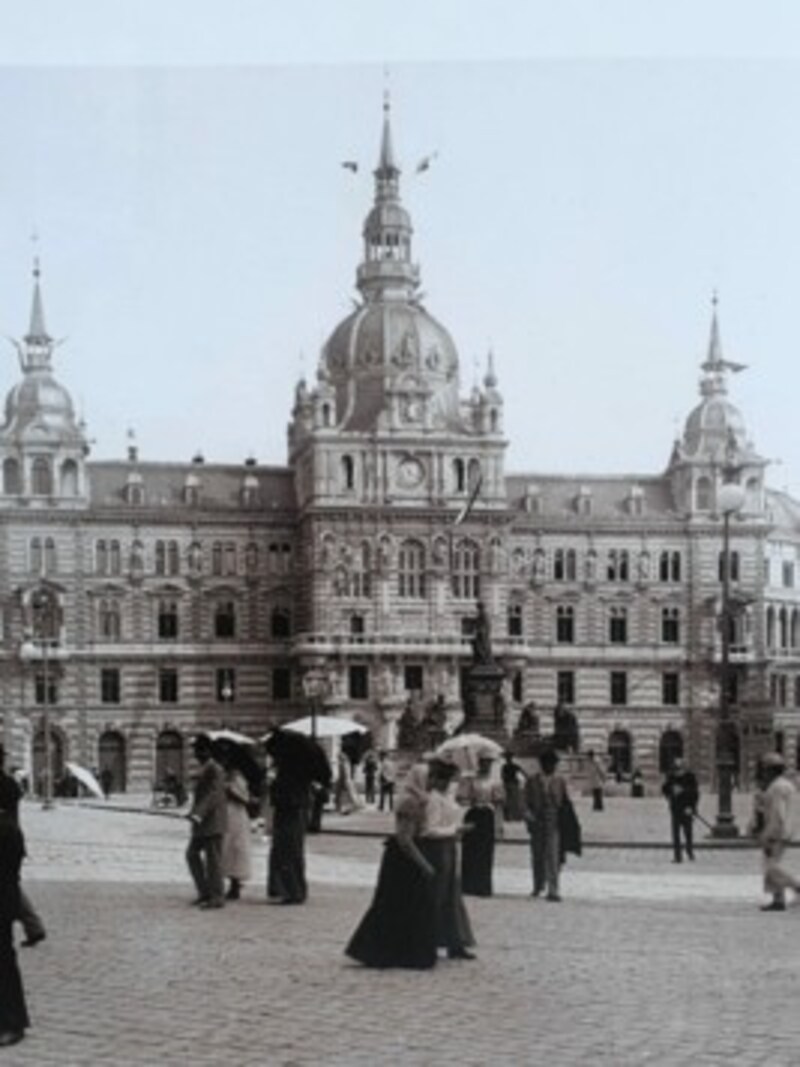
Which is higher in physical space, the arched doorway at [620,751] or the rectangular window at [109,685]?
the rectangular window at [109,685]

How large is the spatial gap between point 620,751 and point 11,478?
2127 cm

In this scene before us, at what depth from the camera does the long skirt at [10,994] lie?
10.7m

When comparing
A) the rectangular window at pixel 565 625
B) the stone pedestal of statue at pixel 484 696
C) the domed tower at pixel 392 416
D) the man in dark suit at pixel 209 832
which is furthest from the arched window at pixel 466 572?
the man in dark suit at pixel 209 832

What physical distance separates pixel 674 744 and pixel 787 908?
47.0 m

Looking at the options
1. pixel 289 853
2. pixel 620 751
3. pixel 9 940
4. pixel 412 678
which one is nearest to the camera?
pixel 9 940

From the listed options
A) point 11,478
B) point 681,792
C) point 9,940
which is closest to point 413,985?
point 9,940

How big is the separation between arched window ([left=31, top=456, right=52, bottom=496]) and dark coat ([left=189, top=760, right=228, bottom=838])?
143ft

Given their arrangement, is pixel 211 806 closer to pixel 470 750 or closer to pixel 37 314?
pixel 37 314

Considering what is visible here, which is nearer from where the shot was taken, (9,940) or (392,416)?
(9,940)

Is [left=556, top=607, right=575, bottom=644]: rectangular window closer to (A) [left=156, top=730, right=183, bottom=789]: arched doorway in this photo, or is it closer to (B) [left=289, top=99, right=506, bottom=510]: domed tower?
(B) [left=289, top=99, right=506, bottom=510]: domed tower

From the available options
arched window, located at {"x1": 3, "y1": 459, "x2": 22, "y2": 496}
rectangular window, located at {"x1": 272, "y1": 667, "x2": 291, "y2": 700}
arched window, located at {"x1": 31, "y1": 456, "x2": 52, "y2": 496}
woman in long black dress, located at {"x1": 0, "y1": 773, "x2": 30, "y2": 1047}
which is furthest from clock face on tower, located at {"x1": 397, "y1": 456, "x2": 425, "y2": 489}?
woman in long black dress, located at {"x1": 0, "y1": 773, "x2": 30, "y2": 1047}

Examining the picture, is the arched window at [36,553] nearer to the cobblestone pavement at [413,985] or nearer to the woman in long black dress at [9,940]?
the cobblestone pavement at [413,985]

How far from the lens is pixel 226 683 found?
58.6m

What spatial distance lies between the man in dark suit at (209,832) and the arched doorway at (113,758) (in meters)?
41.0
